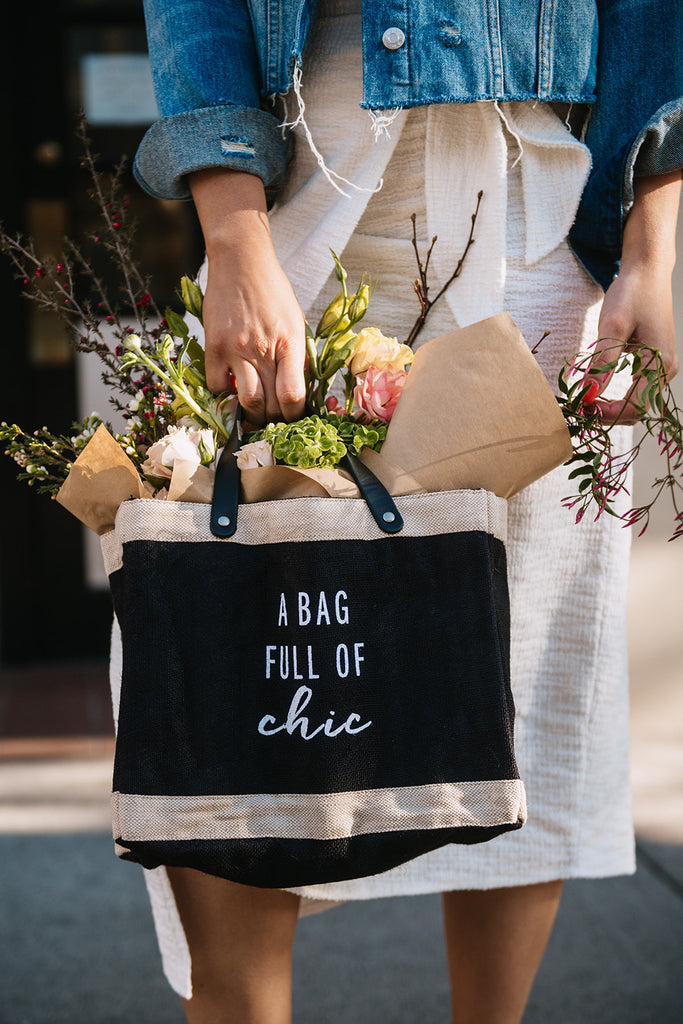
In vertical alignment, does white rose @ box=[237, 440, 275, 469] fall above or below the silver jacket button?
below

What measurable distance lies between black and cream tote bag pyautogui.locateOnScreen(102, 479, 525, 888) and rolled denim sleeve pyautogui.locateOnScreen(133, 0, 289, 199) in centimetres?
42

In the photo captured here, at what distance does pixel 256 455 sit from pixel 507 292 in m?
0.41

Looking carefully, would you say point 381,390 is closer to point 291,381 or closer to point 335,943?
point 291,381

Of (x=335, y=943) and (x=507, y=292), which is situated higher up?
(x=507, y=292)

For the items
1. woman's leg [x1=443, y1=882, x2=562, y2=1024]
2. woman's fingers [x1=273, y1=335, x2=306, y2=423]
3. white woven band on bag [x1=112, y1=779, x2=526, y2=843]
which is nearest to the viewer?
white woven band on bag [x1=112, y1=779, x2=526, y2=843]

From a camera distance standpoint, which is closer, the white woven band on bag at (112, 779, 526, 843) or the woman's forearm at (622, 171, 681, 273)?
the white woven band on bag at (112, 779, 526, 843)

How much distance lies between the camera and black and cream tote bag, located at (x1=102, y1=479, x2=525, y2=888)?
3.13 ft

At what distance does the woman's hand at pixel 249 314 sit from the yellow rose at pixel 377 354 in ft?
0.20

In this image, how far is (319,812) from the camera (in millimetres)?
956

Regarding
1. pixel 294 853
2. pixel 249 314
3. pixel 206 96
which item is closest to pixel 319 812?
pixel 294 853

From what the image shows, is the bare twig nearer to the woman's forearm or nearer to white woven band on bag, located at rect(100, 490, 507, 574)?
the woman's forearm

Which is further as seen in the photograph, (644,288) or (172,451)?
(644,288)

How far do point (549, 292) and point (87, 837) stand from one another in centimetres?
195

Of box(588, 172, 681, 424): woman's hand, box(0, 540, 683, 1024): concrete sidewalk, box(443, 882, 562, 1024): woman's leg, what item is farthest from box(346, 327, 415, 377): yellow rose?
box(0, 540, 683, 1024): concrete sidewalk
